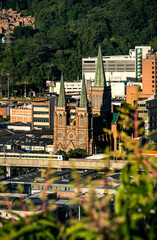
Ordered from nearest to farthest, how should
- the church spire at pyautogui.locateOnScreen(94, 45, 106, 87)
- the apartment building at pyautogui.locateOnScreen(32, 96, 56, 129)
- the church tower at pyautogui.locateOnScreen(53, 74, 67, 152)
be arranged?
the church tower at pyautogui.locateOnScreen(53, 74, 67, 152) → the church spire at pyautogui.locateOnScreen(94, 45, 106, 87) → the apartment building at pyautogui.locateOnScreen(32, 96, 56, 129)

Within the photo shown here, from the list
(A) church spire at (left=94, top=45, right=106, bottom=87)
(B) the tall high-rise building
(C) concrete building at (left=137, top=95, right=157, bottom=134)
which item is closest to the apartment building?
(C) concrete building at (left=137, top=95, right=157, bottom=134)

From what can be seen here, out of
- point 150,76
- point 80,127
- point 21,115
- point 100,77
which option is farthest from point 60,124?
point 150,76

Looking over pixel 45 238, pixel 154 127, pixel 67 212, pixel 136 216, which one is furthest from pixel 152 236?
pixel 154 127

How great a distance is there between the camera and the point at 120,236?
812 inches

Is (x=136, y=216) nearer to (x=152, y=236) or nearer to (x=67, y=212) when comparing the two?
(x=152, y=236)

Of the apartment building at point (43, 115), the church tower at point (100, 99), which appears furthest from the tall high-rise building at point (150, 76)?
the church tower at point (100, 99)

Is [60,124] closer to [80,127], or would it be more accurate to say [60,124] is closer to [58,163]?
[80,127]

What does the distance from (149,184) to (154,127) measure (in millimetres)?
127167

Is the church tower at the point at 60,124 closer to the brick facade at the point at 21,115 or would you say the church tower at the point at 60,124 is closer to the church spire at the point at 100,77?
the church spire at the point at 100,77

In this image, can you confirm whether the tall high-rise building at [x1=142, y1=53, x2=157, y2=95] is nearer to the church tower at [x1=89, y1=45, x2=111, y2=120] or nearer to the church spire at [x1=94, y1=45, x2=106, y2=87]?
the church spire at [x1=94, y1=45, x2=106, y2=87]

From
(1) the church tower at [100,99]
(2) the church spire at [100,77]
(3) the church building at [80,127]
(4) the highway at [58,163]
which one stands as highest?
(2) the church spire at [100,77]

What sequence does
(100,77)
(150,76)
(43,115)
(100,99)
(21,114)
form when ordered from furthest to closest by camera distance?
(150,76)
(21,114)
(43,115)
(100,77)
(100,99)

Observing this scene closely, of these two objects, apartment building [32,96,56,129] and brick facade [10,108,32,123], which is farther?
brick facade [10,108,32,123]

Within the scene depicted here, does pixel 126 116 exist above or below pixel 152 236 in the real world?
above
